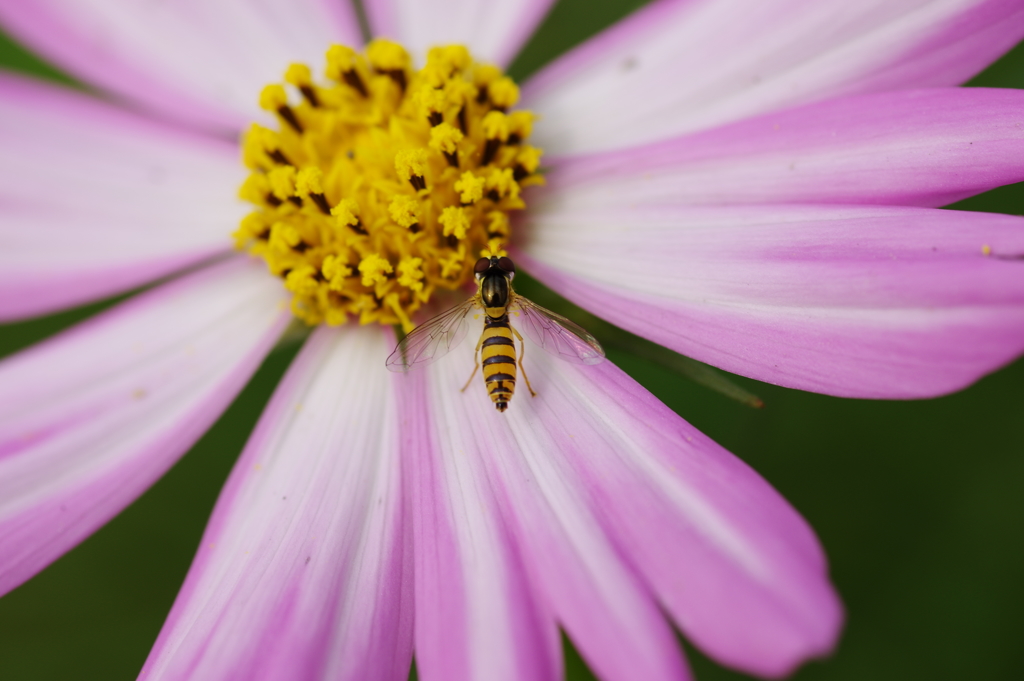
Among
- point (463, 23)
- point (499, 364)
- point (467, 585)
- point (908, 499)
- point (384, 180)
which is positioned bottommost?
point (908, 499)

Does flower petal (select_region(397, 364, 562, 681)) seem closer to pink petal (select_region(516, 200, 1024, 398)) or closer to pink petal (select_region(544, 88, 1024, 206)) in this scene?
pink petal (select_region(516, 200, 1024, 398))

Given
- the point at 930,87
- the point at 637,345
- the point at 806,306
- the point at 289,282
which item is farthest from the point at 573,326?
the point at 930,87

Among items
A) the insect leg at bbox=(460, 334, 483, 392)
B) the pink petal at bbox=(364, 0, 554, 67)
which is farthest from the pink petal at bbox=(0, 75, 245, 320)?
the insect leg at bbox=(460, 334, 483, 392)

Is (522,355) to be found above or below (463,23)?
below

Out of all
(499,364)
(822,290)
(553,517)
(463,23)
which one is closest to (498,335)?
(499,364)

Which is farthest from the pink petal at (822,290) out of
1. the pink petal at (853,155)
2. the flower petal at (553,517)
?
the flower petal at (553,517)

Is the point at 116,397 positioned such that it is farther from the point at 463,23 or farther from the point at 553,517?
the point at 463,23

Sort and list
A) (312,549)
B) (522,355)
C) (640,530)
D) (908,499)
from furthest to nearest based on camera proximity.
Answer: (908,499) → (522,355) → (312,549) → (640,530)

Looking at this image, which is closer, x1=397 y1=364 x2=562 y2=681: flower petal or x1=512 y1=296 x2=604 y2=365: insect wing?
x1=397 y1=364 x2=562 y2=681: flower petal
